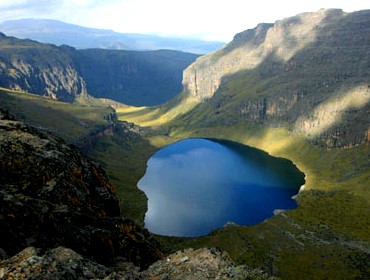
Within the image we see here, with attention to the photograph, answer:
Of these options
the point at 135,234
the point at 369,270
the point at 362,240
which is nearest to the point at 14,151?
the point at 135,234

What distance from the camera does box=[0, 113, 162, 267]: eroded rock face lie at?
4362 centimetres

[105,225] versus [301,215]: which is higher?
[105,225]

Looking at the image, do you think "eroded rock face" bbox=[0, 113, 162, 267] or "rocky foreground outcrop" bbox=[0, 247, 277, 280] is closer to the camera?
"rocky foreground outcrop" bbox=[0, 247, 277, 280]

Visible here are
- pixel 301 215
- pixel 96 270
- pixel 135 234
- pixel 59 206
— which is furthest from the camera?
pixel 301 215

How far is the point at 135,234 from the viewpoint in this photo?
59094mm

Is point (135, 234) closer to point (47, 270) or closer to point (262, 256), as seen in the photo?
point (47, 270)

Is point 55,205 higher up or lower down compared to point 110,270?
higher up

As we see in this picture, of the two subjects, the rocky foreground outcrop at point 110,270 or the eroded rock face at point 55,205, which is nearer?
the rocky foreground outcrop at point 110,270

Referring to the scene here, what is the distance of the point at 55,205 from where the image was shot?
161 feet

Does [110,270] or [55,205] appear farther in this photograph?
[55,205]

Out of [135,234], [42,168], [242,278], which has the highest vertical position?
[42,168]

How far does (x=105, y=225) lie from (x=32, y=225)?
465 inches

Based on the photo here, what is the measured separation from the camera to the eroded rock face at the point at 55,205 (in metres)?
43.6

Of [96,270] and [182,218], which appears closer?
[96,270]
